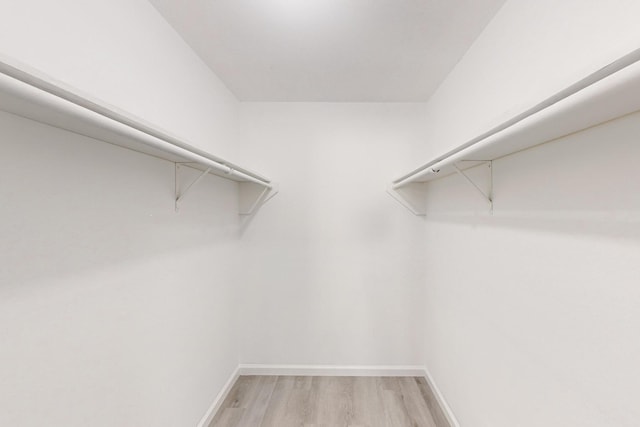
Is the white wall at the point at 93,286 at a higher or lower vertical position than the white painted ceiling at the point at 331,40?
lower

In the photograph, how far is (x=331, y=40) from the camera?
5.39 feet

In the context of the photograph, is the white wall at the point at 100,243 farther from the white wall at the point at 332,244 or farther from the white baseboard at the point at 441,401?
the white baseboard at the point at 441,401

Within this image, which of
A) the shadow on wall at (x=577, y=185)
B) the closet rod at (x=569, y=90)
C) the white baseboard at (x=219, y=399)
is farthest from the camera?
the white baseboard at (x=219, y=399)

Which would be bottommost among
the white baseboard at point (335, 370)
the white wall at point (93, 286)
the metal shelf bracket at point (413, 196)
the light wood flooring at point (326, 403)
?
the light wood flooring at point (326, 403)

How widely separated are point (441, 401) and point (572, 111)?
2027 mm

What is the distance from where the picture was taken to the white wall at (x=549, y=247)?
0.78 meters

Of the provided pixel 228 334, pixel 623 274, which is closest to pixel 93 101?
pixel 623 274

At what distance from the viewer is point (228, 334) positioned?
2.30m

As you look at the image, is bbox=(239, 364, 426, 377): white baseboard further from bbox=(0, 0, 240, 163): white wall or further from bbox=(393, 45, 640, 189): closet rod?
bbox=(393, 45, 640, 189): closet rod

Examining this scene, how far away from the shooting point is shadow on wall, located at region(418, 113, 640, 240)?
764 millimetres

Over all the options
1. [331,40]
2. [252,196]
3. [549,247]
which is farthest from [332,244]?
→ [549,247]

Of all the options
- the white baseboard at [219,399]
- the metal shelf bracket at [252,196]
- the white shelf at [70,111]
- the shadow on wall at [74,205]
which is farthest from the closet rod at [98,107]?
the white baseboard at [219,399]

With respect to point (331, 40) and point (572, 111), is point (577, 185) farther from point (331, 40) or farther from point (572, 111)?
point (331, 40)

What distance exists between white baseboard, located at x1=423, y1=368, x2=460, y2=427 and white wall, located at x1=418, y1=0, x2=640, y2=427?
11 centimetres
